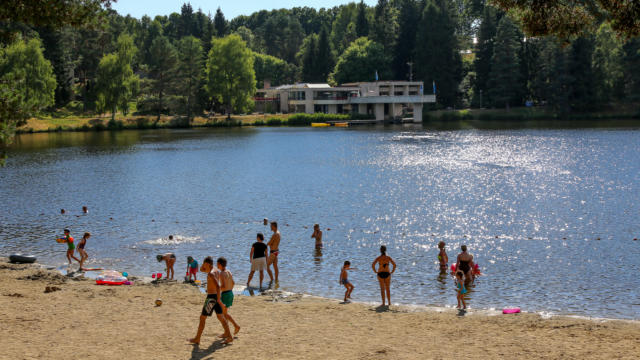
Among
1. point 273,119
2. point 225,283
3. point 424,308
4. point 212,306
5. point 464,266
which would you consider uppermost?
point 273,119

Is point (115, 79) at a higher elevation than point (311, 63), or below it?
below

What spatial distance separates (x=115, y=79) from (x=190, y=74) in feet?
58.7

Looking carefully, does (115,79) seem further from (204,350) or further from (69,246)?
(204,350)

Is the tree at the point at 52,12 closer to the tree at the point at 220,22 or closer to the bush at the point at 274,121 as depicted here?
the bush at the point at 274,121

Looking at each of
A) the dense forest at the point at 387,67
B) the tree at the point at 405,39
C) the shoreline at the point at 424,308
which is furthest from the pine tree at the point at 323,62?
the shoreline at the point at 424,308

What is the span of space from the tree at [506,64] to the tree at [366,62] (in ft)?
97.0

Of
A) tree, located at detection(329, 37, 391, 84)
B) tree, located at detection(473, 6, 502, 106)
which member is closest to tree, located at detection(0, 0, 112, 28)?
tree, located at detection(473, 6, 502, 106)

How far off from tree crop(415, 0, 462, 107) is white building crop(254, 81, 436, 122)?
18.5 feet

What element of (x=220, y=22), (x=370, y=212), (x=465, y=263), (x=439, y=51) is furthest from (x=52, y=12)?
(x=220, y=22)

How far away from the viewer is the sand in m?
13.9

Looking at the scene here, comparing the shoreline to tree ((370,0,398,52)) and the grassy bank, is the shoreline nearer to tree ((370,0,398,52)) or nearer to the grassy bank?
the grassy bank

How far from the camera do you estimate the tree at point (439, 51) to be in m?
139

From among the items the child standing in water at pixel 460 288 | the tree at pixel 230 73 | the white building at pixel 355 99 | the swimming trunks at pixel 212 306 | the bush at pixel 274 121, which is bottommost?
the child standing in water at pixel 460 288

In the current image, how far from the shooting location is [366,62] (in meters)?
151
